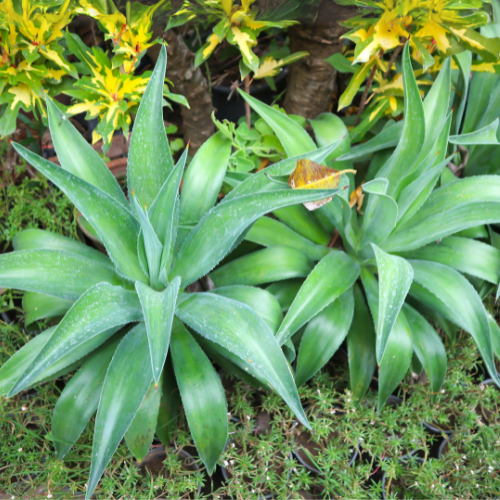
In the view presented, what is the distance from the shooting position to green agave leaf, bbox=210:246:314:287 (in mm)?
945

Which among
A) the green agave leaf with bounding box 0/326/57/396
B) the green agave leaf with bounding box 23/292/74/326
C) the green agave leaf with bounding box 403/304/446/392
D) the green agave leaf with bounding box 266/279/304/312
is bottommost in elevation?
the green agave leaf with bounding box 403/304/446/392

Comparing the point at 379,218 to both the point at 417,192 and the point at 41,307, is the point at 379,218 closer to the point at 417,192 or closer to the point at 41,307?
the point at 417,192

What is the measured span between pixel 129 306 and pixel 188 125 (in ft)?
2.27

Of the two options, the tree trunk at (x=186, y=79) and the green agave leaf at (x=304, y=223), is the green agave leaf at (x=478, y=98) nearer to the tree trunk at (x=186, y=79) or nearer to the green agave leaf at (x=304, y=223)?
the green agave leaf at (x=304, y=223)

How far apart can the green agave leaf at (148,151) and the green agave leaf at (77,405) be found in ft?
1.23

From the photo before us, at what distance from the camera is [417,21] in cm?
89

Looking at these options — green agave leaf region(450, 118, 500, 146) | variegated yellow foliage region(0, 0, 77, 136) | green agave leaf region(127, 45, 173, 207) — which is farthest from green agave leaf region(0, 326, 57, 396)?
green agave leaf region(450, 118, 500, 146)

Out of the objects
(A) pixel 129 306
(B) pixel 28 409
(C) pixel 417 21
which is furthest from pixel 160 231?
(C) pixel 417 21

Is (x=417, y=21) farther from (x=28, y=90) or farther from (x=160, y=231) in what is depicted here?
Answer: (x=28, y=90)

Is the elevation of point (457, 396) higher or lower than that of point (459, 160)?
lower

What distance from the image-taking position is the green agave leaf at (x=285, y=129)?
3.28ft

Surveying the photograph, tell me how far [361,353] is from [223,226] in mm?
492

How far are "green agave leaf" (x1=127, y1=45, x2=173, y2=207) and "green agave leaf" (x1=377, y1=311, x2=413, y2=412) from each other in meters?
0.62

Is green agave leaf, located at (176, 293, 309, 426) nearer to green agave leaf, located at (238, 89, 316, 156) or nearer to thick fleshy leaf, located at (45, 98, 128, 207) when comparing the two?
thick fleshy leaf, located at (45, 98, 128, 207)
